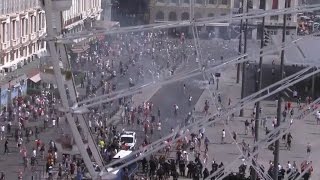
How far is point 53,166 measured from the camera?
70.1ft

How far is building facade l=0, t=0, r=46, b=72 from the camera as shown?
33.8m

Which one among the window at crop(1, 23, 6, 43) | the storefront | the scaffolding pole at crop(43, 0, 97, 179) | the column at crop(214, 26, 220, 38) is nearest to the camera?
the scaffolding pole at crop(43, 0, 97, 179)

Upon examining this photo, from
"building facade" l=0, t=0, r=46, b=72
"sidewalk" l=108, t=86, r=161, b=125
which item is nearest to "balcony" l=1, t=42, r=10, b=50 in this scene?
"building facade" l=0, t=0, r=46, b=72

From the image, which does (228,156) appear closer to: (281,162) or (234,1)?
(281,162)

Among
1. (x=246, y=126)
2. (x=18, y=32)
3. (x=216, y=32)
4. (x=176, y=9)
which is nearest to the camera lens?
(x=246, y=126)

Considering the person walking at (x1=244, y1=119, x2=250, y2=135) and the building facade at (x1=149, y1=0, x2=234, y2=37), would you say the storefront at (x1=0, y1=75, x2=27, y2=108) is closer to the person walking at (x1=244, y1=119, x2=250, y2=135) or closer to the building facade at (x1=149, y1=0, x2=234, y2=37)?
the person walking at (x1=244, y1=119, x2=250, y2=135)

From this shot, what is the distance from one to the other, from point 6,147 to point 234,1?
1335 inches

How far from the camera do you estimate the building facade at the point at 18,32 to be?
33812 mm

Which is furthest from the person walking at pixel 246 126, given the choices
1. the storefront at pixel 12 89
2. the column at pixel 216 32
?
the column at pixel 216 32

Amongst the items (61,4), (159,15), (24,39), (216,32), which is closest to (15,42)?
(24,39)

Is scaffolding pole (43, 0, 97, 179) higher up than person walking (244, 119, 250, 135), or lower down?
higher up

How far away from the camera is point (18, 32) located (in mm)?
36156

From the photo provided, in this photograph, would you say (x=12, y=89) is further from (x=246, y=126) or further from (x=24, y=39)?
(x=246, y=126)

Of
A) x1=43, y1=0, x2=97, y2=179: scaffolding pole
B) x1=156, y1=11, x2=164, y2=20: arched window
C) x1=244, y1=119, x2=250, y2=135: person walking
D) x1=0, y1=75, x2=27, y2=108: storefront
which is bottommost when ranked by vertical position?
x1=244, y1=119, x2=250, y2=135: person walking
